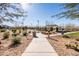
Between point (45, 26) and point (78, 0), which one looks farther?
point (45, 26)

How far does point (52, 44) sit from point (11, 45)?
0.73 m

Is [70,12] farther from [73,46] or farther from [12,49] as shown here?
[12,49]

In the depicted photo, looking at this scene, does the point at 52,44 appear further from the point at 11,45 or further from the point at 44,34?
the point at 11,45

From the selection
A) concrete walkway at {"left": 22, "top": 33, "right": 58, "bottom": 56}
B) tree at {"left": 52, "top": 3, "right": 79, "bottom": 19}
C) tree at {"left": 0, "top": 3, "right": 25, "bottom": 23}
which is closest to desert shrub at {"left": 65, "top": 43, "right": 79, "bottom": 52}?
concrete walkway at {"left": 22, "top": 33, "right": 58, "bottom": 56}

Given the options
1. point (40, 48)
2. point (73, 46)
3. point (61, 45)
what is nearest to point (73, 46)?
point (73, 46)

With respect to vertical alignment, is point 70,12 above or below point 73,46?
above

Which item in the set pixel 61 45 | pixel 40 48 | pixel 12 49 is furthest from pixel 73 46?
pixel 12 49

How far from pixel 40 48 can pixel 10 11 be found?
0.85 metres

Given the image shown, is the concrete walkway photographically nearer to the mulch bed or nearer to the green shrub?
the mulch bed

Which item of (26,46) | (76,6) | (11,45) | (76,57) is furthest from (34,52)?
(76,6)

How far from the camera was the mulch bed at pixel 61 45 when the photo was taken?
3.27m

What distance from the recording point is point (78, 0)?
3236mm

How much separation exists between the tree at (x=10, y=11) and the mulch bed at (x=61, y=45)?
0.74 metres

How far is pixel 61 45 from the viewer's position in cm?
337
